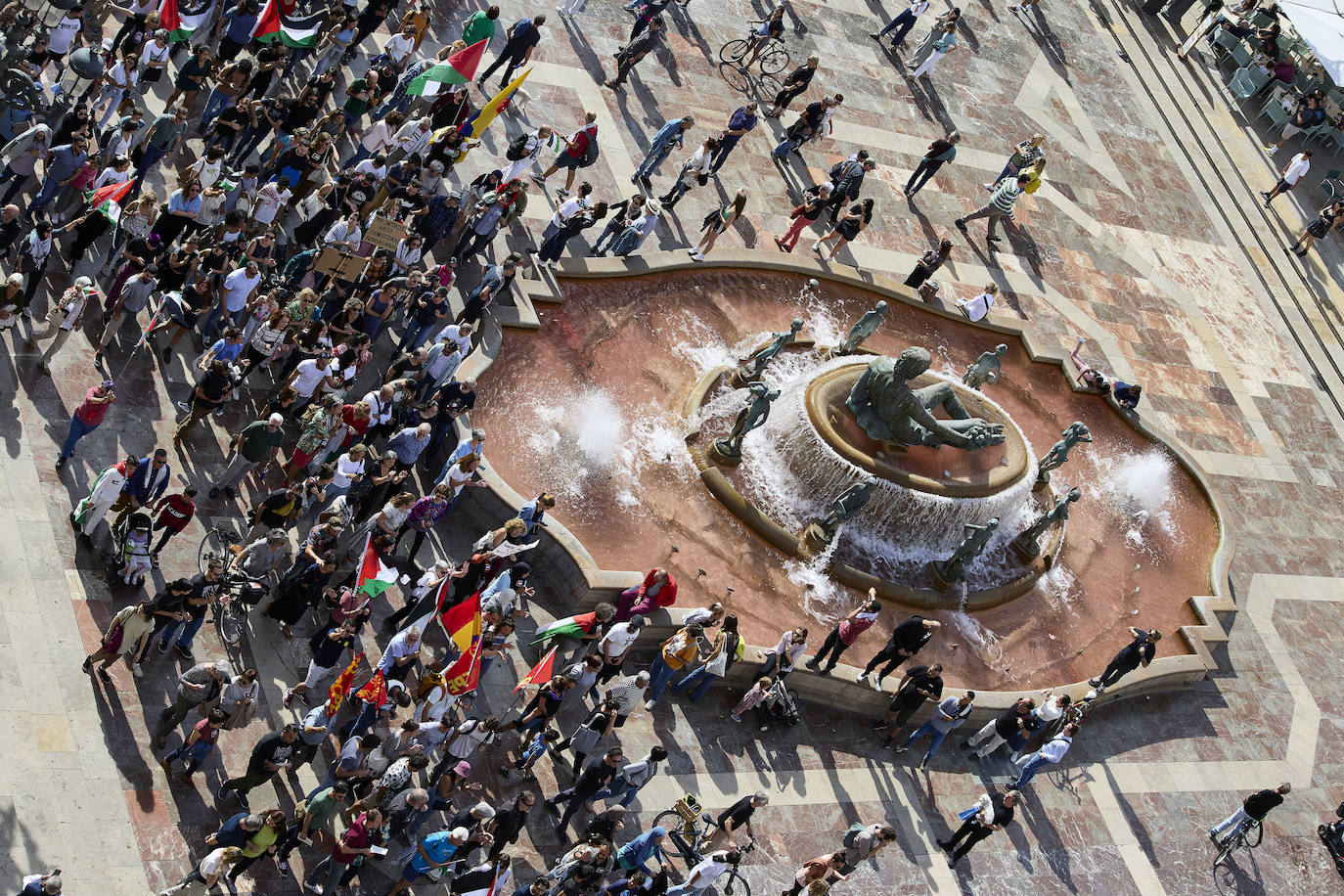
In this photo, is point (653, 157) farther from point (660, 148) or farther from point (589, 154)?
point (589, 154)

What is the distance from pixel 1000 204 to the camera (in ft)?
120

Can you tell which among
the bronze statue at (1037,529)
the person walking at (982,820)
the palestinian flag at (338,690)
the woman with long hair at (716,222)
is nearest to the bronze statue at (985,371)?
the bronze statue at (1037,529)

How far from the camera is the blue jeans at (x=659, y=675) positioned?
74.9 feet

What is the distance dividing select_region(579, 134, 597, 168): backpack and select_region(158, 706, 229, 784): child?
16.2 metres

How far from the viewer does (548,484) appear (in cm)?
2555

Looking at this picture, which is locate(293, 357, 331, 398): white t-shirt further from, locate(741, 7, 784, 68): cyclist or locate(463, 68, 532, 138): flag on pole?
locate(741, 7, 784, 68): cyclist

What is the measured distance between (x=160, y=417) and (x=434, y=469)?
4.51 meters

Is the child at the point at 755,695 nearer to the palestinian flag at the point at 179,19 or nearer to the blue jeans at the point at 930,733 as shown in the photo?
the blue jeans at the point at 930,733

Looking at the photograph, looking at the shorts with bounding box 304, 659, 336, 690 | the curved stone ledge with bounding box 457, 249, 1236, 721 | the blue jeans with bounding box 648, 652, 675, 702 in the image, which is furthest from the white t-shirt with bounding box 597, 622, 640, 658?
the shorts with bounding box 304, 659, 336, 690

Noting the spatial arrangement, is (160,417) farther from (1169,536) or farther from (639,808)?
(1169,536)

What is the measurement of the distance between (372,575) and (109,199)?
319 inches

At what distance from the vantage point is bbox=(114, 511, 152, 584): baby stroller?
1920 cm

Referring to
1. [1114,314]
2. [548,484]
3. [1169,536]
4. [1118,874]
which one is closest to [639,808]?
[548,484]

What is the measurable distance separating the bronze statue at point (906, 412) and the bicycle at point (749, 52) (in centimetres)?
1296
